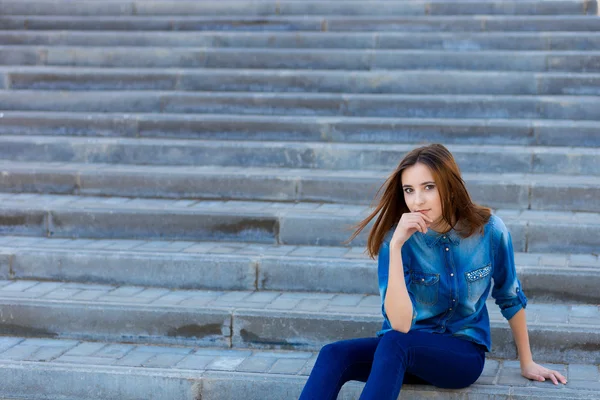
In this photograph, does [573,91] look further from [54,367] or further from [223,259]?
[54,367]

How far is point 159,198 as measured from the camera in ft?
20.6

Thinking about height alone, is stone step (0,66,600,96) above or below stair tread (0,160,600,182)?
above

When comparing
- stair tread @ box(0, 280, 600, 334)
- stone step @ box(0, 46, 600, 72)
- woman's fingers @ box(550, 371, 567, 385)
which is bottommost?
woman's fingers @ box(550, 371, 567, 385)

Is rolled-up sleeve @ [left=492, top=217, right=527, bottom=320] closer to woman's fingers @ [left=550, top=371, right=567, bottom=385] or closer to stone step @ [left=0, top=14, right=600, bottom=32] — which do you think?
woman's fingers @ [left=550, top=371, right=567, bottom=385]

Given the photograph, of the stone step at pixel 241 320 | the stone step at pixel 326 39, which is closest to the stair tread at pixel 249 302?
the stone step at pixel 241 320

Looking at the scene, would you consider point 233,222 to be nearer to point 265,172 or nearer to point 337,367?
point 265,172

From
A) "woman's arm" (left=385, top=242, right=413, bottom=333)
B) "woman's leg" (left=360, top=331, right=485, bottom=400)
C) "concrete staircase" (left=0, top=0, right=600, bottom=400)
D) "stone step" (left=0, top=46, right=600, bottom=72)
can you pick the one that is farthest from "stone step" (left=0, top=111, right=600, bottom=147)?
"woman's arm" (left=385, top=242, right=413, bottom=333)

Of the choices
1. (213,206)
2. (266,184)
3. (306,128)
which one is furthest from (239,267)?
(306,128)

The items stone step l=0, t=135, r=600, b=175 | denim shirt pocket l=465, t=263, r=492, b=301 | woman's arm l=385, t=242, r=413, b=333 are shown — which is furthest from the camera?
→ stone step l=0, t=135, r=600, b=175

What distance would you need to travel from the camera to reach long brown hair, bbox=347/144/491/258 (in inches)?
140

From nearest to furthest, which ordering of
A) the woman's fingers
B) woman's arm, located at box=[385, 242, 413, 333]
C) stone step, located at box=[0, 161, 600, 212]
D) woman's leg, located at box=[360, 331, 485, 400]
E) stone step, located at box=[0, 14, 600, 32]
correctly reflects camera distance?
woman's leg, located at box=[360, 331, 485, 400] < woman's arm, located at box=[385, 242, 413, 333] < the woman's fingers < stone step, located at box=[0, 161, 600, 212] < stone step, located at box=[0, 14, 600, 32]

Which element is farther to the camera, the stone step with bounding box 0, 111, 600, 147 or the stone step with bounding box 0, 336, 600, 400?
the stone step with bounding box 0, 111, 600, 147

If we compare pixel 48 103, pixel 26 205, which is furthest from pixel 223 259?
pixel 48 103

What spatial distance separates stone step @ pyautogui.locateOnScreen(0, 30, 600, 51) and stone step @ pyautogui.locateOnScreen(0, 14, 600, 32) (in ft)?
0.82
